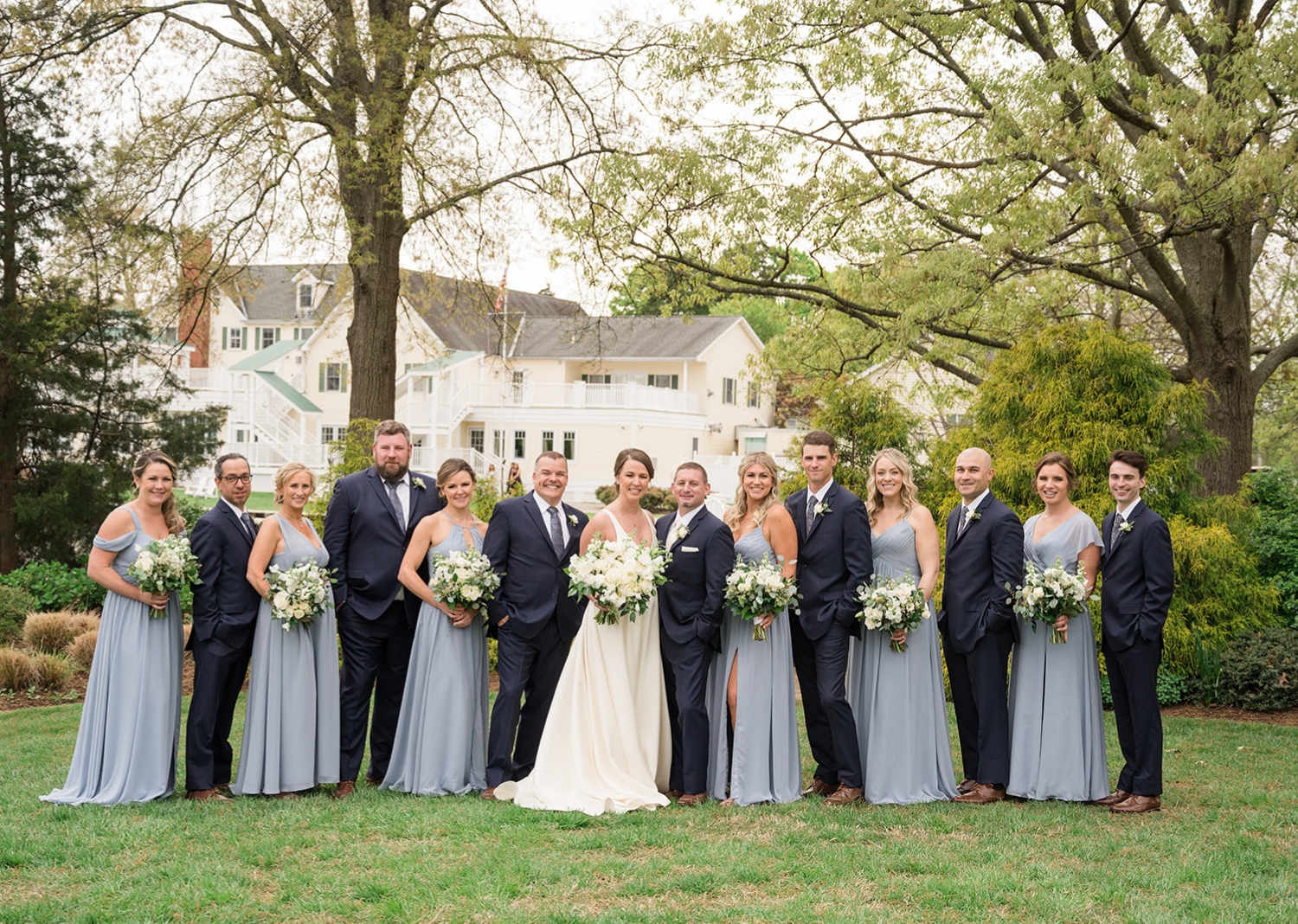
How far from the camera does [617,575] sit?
281 inches

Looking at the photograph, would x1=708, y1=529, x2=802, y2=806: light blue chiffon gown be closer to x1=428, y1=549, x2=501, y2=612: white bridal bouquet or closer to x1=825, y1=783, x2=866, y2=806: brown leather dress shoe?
x1=825, y1=783, x2=866, y2=806: brown leather dress shoe

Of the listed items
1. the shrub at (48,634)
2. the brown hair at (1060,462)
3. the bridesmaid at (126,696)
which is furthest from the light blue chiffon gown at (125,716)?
the shrub at (48,634)

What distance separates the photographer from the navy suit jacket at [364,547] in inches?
308

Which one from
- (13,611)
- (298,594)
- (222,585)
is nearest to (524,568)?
(298,594)

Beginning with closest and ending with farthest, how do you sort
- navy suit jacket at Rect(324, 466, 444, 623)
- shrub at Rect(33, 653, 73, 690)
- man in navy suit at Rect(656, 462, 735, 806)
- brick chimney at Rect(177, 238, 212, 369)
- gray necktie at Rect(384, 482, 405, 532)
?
man in navy suit at Rect(656, 462, 735, 806), navy suit jacket at Rect(324, 466, 444, 623), gray necktie at Rect(384, 482, 405, 532), shrub at Rect(33, 653, 73, 690), brick chimney at Rect(177, 238, 212, 369)

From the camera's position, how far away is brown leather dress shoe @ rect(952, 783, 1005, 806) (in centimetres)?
739

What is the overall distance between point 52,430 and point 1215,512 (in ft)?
53.4

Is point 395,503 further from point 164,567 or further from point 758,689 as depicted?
point 758,689

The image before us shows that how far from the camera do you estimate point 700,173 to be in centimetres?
1428

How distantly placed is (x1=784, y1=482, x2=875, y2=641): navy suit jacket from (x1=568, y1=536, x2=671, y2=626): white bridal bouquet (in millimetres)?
1051

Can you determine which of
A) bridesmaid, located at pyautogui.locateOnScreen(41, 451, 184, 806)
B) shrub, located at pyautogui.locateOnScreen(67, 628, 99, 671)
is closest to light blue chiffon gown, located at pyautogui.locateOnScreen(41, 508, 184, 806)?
bridesmaid, located at pyautogui.locateOnScreen(41, 451, 184, 806)

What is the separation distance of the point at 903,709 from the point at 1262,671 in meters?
5.87

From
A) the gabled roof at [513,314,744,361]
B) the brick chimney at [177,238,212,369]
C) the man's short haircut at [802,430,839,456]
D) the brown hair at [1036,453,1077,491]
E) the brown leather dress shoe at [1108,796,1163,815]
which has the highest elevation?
the gabled roof at [513,314,744,361]

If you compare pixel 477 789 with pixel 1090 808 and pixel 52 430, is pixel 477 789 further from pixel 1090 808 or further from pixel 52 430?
pixel 52 430
